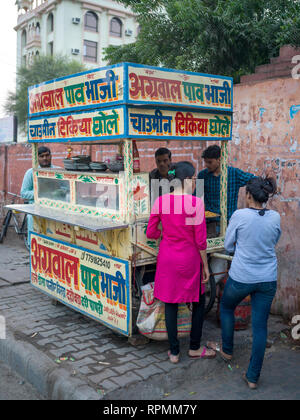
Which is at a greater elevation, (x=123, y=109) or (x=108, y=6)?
(x=108, y=6)

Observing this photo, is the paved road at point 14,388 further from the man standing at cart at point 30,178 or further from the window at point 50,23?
the window at point 50,23

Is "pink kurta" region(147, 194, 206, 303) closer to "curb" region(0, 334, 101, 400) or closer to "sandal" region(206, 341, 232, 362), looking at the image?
"sandal" region(206, 341, 232, 362)

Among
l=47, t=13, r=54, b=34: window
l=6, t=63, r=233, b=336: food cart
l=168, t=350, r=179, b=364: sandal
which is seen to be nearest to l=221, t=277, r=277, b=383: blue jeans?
l=168, t=350, r=179, b=364: sandal

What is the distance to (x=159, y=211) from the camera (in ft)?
12.1

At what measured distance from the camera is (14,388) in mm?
3629

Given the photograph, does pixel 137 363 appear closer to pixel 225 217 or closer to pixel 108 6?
pixel 225 217

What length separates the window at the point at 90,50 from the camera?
35.2 m

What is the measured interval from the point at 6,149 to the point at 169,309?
896 cm

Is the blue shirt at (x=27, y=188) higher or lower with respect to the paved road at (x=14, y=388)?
higher

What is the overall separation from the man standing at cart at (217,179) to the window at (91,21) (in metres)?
33.6

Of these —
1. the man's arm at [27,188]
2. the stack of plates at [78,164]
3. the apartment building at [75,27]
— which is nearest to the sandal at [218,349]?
A: the stack of plates at [78,164]

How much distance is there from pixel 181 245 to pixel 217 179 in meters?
1.43

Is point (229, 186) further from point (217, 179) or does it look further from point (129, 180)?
point (129, 180)
